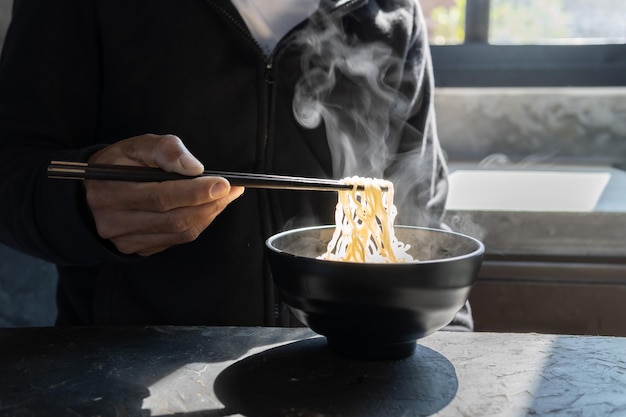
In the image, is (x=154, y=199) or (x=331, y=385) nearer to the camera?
(x=331, y=385)

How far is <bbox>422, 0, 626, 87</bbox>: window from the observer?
2.26 m

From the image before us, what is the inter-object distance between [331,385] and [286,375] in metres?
0.06

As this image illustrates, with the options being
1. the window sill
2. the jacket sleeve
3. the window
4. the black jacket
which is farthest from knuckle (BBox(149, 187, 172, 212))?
the window

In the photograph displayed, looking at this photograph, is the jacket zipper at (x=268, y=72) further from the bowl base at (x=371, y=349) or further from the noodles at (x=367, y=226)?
the bowl base at (x=371, y=349)

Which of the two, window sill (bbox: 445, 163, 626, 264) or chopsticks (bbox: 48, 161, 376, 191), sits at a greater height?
chopsticks (bbox: 48, 161, 376, 191)

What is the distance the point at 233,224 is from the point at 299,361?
439 mm

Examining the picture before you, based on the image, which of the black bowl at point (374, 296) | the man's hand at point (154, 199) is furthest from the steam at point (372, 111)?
the black bowl at point (374, 296)

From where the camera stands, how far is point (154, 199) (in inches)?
38.5

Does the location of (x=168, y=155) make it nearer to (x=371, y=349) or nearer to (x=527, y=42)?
(x=371, y=349)

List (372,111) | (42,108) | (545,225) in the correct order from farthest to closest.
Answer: (545,225)
(372,111)
(42,108)

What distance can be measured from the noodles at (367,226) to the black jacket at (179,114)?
0.74ft

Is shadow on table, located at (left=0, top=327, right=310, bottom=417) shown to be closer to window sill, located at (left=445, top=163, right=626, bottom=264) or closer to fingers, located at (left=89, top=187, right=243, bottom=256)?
fingers, located at (left=89, top=187, right=243, bottom=256)

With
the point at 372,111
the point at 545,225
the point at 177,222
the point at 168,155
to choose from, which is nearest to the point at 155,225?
the point at 177,222

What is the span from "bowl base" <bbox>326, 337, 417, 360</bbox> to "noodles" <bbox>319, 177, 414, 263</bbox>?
15 cm
